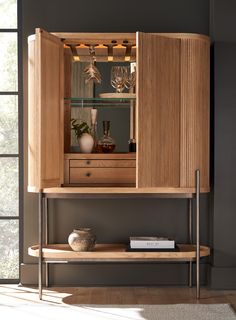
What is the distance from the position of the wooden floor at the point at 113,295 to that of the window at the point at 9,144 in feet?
0.88

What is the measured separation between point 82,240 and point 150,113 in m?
0.97

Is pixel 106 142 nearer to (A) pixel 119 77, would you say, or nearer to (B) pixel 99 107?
(B) pixel 99 107

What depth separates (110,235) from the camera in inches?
202

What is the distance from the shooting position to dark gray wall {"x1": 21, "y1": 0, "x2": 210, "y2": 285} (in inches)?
201

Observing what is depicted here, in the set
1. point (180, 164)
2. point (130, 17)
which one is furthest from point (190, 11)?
point (180, 164)

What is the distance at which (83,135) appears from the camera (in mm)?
4879

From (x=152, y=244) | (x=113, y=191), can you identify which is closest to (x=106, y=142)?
(x=113, y=191)

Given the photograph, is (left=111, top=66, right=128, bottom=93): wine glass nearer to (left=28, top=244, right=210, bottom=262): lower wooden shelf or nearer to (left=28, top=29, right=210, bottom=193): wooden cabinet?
(left=28, top=29, right=210, bottom=193): wooden cabinet

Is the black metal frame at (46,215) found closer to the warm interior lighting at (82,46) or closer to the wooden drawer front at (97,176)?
the wooden drawer front at (97,176)

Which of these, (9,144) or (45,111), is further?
(9,144)

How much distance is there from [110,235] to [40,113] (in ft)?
3.80

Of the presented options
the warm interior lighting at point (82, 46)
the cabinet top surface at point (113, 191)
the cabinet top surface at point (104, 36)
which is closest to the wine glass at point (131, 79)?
the cabinet top surface at point (104, 36)

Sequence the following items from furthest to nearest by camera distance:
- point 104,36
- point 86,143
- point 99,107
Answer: point 99,107 → point 86,143 → point 104,36

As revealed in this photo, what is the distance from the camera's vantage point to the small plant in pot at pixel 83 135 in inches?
192
